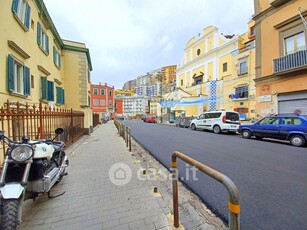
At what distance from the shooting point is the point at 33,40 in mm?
8758

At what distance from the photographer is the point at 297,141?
29.6 ft

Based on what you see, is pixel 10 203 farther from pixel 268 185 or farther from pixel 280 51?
pixel 280 51

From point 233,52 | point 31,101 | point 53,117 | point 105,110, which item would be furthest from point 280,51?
point 105,110

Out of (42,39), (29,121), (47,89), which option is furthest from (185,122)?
(29,121)

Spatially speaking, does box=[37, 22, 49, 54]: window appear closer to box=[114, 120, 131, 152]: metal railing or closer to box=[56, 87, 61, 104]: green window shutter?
box=[56, 87, 61, 104]: green window shutter

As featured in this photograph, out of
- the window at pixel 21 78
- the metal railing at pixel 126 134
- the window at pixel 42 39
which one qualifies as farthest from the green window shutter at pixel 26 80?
the metal railing at pixel 126 134

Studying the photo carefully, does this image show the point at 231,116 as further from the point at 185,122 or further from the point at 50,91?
the point at 50,91

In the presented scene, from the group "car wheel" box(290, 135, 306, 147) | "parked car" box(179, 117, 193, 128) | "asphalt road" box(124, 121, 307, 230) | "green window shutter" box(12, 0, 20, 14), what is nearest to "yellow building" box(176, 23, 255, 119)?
"parked car" box(179, 117, 193, 128)

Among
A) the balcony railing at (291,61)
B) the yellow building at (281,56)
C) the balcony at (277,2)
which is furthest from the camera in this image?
the balcony at (277,2)

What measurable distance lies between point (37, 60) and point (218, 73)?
23674mm

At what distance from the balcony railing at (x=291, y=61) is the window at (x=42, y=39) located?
573 inches

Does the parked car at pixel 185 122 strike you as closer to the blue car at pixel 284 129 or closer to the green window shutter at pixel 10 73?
the blue car at pixel 284 129

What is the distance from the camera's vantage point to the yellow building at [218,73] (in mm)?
21562

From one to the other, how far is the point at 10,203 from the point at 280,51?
1589 cm
